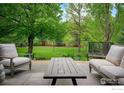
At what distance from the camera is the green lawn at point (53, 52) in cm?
687

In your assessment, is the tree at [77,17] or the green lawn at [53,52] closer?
the green lawn at [53,52]

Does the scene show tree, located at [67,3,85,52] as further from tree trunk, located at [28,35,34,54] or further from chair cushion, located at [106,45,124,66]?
chair cushion, located at [106,45,124,66]

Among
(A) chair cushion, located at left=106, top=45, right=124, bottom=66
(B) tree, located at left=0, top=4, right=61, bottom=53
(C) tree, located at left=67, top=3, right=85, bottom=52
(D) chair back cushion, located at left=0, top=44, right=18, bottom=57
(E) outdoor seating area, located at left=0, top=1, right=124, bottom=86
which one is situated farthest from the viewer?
(B) tree, located at left=0, top=4, right=61, bottom=53

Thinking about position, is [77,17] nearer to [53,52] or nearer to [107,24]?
[107,24]

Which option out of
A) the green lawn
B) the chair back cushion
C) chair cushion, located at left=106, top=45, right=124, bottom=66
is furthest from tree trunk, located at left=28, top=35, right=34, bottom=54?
chair cushion, located at left=106, top=45, right=124, bottom=66

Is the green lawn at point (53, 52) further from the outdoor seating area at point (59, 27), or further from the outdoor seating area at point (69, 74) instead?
the outdoor seating area at point (69, 74)

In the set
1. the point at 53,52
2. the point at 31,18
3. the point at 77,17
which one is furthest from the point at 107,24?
the point at 31,18

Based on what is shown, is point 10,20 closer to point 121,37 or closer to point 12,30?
point 12,30

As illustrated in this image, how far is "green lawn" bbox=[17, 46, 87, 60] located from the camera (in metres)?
6.87

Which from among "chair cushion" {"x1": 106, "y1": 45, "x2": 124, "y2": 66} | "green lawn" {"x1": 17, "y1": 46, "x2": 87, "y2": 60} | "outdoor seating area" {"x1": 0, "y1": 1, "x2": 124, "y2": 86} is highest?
"outdoor seating area" {"x1": 0, "y1": 1, "x2": 124, "y2": 86}

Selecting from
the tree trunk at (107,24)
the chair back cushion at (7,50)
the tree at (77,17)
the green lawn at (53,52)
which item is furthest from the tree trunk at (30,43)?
the tree trunk at (107,24)

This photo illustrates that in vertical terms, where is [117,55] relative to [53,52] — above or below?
above

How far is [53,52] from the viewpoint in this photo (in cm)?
694

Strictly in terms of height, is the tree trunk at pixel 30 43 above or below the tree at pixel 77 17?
below
